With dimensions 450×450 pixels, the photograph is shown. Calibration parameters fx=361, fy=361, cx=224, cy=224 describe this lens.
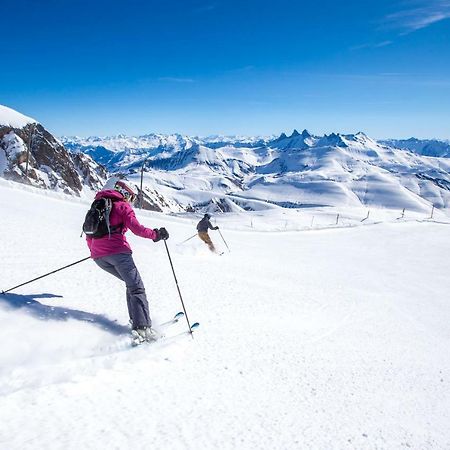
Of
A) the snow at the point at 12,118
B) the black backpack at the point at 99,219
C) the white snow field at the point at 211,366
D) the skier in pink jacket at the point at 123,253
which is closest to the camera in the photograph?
the white snow field at the point at 211,366

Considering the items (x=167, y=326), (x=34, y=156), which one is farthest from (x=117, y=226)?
(x=34, y=156)

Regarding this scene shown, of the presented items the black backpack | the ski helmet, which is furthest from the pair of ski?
the ski helmet

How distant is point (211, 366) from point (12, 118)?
14310 centimetres

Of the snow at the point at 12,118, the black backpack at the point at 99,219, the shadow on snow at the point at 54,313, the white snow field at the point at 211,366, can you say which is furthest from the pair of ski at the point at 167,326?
the snow at the point at 12,118

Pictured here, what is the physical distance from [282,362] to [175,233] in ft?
56.2

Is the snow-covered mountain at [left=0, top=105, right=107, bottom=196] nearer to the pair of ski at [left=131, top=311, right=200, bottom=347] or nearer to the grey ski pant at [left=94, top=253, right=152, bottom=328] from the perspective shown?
the pair of ski at [left=131, top=311, right=200, bottom=347]

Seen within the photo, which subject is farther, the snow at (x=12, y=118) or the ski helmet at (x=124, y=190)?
the snow at (x=12, y=118)

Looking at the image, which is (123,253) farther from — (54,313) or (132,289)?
(54,313)

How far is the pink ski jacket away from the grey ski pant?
0.34 ft

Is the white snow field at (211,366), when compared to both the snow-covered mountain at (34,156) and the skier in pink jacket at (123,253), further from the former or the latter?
the snow-covered mountain at (34,156)

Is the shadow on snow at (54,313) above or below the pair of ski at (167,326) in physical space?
above

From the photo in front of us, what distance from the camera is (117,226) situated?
5.21m

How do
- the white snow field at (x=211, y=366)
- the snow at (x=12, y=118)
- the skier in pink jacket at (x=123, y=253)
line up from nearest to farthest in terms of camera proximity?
the white snow field at (x=211, y=366) → the skier in pink jacket at (x=123, y=253) → the snow at (x=12, y=118)

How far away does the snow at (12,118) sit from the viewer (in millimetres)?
118375
